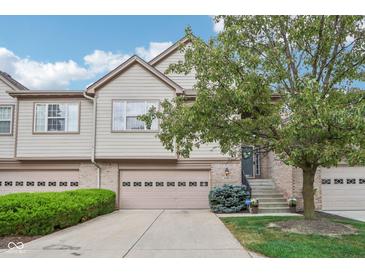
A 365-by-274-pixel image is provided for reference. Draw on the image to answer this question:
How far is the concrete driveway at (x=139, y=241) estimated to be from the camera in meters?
7.08

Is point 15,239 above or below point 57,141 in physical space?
below

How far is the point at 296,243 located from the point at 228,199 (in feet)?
22.3

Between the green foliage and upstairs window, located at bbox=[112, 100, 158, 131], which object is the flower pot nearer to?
the green foliage

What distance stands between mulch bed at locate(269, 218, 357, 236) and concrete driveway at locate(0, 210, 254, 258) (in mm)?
1680

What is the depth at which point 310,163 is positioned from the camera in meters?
9.69

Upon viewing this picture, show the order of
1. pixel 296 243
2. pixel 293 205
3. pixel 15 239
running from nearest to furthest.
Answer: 1. pixel 296 243
2. pixel 15 239
3. pixel 293 205

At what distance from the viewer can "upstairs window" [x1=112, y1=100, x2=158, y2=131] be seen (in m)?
15.4

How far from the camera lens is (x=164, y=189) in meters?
15.8

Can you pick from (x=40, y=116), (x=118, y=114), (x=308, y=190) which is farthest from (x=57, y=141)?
(x=308, y=190)

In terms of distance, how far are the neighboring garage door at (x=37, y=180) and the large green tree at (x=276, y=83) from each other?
771 cm

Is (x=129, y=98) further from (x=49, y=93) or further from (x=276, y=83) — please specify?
(x=276, y=83)

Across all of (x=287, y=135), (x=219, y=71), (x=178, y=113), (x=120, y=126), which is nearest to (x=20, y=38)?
(x=120, y=126)

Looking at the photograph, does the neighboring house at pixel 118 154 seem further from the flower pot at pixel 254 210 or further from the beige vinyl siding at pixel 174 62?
the beige vinyl siding at pixel 174 62

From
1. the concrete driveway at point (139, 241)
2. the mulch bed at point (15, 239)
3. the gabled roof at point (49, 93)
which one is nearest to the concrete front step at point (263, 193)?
the concrete driveway at point (139, 241)
